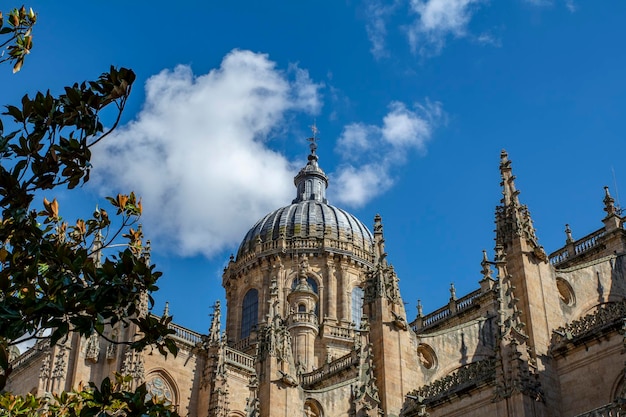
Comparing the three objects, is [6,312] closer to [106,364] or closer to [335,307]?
[106,364]

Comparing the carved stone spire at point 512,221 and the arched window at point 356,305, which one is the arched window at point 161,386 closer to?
A: the arched window at point 356,305

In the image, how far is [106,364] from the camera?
38.0 meters

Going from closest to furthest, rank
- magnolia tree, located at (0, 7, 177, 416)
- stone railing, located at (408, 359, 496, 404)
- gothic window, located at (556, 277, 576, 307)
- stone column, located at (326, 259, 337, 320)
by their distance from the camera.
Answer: magnolia tree, located at (0, 7, 177, 416) < stone railing, located at (408, 359, 496, 404) < gothic window, located at (556, 277, 576, 307) < stone column, located at (326, 259, 337, 320)

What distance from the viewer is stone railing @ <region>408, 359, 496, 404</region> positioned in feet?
82.7

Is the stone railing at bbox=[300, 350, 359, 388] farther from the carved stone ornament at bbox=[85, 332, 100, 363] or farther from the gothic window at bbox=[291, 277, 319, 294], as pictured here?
the gothic window at bbox=[291, 277, 319, 294]

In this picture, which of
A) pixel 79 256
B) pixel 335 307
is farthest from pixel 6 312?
pixel 335 307

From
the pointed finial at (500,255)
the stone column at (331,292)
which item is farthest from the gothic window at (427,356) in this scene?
the stone column at (331,292)

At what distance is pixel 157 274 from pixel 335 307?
4170 cm

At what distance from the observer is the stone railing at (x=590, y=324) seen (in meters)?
23.5

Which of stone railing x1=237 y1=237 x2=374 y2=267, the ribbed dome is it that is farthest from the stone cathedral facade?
the ribbed dome

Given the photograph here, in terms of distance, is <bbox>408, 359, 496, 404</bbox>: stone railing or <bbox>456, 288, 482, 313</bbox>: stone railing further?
<bbox>456, 288, 482, 313</bbox>: stone railing

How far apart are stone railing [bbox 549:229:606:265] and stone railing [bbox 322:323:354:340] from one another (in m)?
16.6

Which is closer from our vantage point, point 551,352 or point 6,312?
point 6,312

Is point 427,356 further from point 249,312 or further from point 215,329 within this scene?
point 249,312
